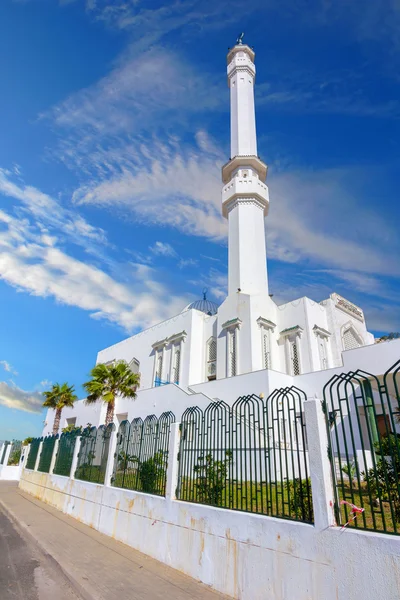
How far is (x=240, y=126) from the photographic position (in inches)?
1159

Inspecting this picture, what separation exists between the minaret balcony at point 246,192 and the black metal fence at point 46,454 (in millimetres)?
19942

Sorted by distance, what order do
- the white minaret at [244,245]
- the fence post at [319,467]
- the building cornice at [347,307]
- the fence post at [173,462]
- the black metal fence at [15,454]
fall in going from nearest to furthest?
the fence post at [319,467] < the fence post at [173,462] < the white minaret at [244,245] < the building cornice at [347,307] < the black metal fence at [15,454]

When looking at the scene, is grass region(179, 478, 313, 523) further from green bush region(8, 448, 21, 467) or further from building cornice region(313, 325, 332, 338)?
green bush region(8, 448, 21, 467)

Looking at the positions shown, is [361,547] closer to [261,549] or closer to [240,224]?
[261,549]

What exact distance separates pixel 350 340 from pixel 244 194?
12882 millimetres

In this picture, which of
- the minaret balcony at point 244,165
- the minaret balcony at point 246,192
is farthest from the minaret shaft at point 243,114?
the minaret balcony at point 246,192

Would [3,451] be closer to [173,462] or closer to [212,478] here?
[173,462]

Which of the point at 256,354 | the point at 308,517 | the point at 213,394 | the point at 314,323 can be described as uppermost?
the point at 314,323

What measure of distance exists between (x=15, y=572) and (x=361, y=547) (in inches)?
200

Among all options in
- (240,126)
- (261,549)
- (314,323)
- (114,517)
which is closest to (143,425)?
(114,517)

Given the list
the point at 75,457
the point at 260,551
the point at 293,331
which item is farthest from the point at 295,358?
the point at 260,551

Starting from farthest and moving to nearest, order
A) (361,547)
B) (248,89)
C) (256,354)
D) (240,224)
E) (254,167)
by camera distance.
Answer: (248,89), (254,167), (240,224), (256,354), (361,547)

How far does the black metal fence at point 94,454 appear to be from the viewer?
8.99 metres

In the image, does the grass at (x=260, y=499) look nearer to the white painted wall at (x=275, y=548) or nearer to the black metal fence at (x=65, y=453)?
the white painted wall at (x=275, y=548)
